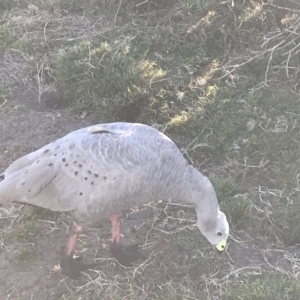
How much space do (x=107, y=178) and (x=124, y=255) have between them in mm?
763

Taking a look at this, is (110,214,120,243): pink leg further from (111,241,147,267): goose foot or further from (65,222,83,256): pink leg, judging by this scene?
(65,222,83,256): pink leg

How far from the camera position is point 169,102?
525 centimetres

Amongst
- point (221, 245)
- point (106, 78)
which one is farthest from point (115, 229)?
point (106, 78)

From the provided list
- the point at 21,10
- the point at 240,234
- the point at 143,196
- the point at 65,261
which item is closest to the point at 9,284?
the point at 65,261

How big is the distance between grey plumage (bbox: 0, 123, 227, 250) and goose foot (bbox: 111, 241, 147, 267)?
1.42ft

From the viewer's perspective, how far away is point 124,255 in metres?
3.83

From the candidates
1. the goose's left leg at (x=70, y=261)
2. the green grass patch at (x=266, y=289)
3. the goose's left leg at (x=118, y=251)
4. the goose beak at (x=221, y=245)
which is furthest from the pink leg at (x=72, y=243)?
the green grass patch at (x=266, y=289)

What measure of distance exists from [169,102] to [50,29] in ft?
6.33

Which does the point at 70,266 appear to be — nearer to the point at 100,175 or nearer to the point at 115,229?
the point at 115,229

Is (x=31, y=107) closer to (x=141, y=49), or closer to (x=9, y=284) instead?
(x=141, y=49)

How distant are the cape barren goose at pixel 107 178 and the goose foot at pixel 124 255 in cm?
35

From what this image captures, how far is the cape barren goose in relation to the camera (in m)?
3.37

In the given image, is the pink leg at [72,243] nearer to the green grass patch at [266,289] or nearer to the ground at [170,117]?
the ground at [170,117]

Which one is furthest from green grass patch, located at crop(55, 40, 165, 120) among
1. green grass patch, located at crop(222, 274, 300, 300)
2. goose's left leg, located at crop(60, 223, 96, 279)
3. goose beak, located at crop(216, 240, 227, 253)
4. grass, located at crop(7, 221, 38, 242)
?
green grass patch, located at crop(222, 274, 300, 300)
